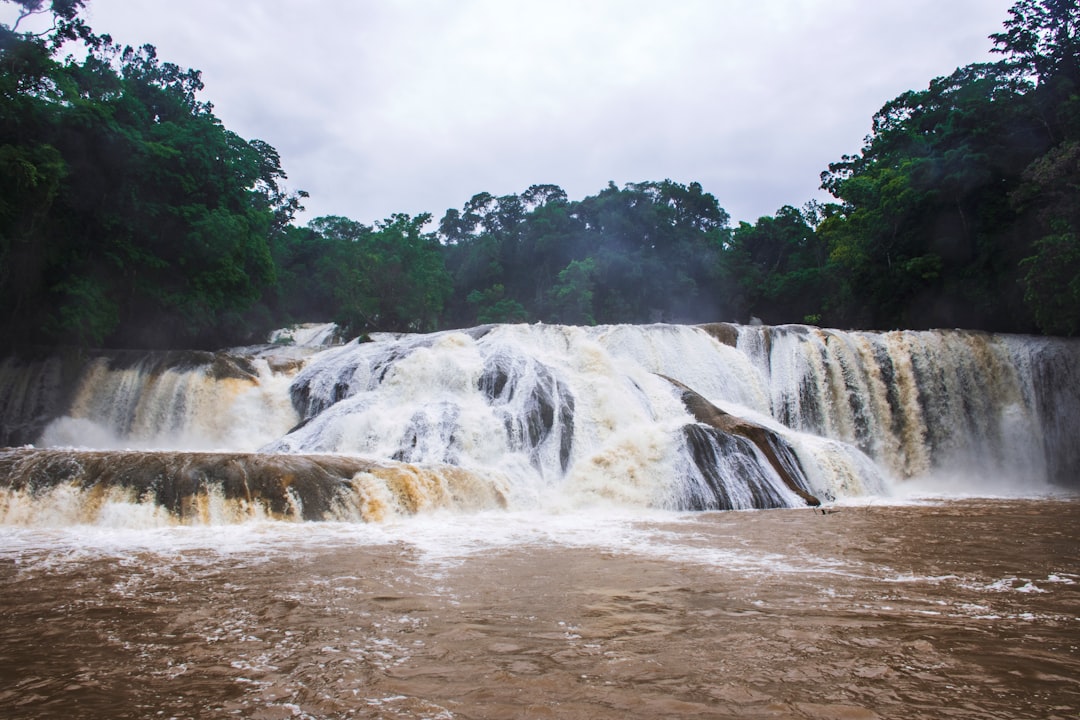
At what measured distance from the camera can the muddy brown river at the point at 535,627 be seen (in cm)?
288

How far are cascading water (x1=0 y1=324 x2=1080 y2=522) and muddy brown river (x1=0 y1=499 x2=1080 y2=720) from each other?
9.47 ft

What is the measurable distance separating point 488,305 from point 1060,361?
30581mm

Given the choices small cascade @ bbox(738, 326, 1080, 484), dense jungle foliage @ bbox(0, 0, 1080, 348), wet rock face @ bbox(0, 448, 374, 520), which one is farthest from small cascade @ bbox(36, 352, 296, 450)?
small cascade @ bbox(738, 326, 1080, 484)

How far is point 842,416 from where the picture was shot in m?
16.6

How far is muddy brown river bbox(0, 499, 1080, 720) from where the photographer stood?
9.43ft

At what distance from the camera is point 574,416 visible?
12969mm

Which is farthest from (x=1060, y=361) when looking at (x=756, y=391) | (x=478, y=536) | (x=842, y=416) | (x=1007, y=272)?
(x=478, y=536)

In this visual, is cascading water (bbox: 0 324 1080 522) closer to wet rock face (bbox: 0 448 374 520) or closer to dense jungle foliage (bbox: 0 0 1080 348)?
wet rock face (bbox: 0 448 374 520)

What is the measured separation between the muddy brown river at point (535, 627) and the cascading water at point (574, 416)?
2.89 m

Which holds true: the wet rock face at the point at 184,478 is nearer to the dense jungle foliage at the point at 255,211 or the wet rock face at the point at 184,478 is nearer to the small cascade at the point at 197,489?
the small cascade at the point at 197,489

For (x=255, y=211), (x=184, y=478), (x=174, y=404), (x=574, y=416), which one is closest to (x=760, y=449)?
(x=574, y=416)

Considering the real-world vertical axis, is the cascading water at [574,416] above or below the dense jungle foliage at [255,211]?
below

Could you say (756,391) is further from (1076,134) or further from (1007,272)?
(1076,134)

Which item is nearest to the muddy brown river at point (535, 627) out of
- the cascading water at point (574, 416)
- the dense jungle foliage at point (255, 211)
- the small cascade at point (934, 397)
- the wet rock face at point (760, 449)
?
the cascading water at point (574, 416)
